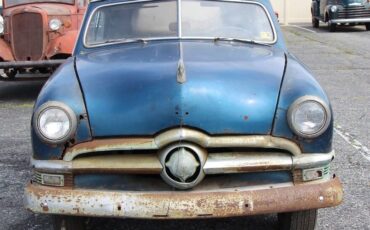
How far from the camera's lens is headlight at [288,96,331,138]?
3.23 m

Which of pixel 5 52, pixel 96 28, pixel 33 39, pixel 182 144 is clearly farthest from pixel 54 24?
pixel 182 144

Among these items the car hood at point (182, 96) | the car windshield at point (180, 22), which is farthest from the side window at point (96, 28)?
the car hood at point (182, 96)

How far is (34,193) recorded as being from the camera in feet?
10.7

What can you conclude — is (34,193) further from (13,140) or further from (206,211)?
(13,140)

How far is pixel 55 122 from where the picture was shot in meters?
3.27

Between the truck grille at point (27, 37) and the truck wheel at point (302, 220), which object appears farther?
the truck grille at point (27, 37)

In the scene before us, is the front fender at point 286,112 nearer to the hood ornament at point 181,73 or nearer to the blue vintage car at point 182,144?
the blue vintage car at point 182,144

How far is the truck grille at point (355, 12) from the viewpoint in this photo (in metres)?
22.4

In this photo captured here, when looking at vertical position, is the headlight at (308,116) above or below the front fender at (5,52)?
above

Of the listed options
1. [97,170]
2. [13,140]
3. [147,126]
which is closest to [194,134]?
[147,126]

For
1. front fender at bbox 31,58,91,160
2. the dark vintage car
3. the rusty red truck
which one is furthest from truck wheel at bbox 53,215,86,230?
the dark vintage car

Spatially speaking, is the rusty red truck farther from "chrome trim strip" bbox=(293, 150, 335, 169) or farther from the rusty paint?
"chrome trim strip" bbox=(293, 150, 335, 169)

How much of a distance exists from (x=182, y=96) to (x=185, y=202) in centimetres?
56

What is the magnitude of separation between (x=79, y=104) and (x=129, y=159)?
1.43ft
